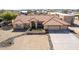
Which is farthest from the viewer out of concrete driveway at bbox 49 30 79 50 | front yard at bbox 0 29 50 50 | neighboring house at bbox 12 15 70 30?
neighboring house at bbox 12 15 70 30

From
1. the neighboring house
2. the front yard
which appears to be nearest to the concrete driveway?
the front yard

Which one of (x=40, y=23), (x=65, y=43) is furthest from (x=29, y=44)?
(x=40, y=23)

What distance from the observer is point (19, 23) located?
7.53m

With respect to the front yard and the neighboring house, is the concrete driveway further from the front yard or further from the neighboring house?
the neighboring house

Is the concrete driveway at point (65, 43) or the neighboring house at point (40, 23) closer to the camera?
the concrete driveway at point (65, 43)

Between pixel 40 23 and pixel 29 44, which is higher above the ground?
pixel 40 23

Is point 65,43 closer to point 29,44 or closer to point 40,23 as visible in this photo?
point 29,44

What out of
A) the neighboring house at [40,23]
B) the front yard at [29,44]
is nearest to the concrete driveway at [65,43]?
the front yard at [29,44]

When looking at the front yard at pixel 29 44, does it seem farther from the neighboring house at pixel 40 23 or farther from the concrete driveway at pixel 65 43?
the neighboring house at pixel 40 23

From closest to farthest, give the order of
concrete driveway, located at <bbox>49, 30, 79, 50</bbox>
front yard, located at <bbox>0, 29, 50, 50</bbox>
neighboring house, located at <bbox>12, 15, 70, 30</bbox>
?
concrete driveway, located at <bbox>49, 30, 79, 50</bbox>, front yard, located at <bbox>0, 29, 50, 50</bbox>, neighboring house, located at <bbox>12, 15, 70, 30</bbox>

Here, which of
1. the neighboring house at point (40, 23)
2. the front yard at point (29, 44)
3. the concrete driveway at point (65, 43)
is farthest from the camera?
the neighboring house at point (40, 23)
